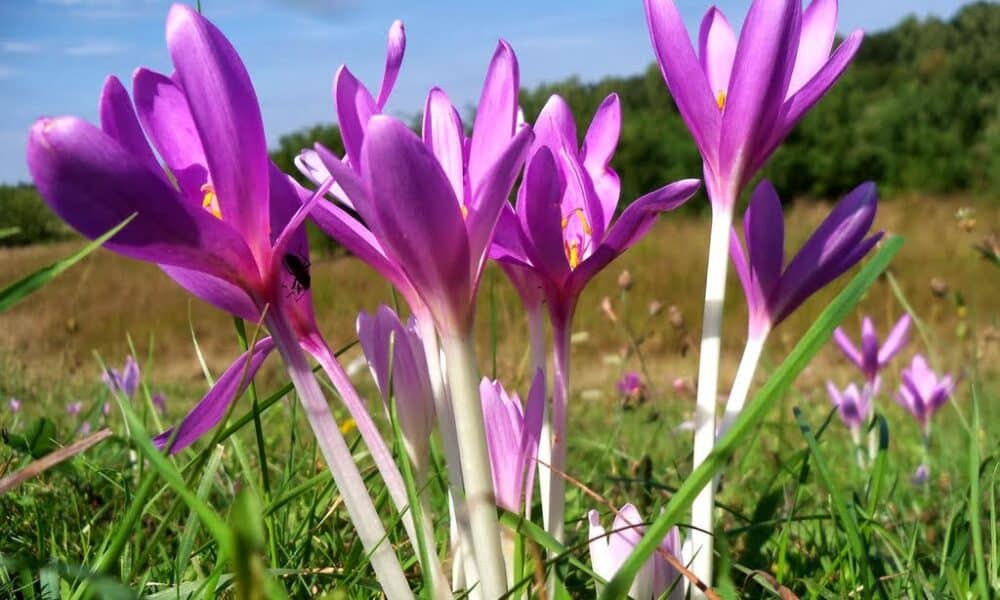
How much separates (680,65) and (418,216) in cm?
22

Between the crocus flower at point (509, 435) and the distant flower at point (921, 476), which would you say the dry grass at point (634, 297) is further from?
the crocus flower at point (509, 435)

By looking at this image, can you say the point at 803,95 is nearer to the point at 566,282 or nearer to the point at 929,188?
the point at 566,282

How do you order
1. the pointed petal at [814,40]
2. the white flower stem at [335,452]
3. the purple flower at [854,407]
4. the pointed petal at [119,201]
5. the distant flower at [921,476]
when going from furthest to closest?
1. the purple flower at [854,407]
2. the distant flower at [921,476]
3. the pointed petal at [814,40]
4. the white flower stem at [335,452]
5. the pointed petal at [119,201]


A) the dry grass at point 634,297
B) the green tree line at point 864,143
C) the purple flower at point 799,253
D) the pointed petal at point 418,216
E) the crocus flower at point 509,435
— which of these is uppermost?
the pointed petal at point 418,216

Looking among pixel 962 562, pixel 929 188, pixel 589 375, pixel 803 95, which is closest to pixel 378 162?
pixel 803 95

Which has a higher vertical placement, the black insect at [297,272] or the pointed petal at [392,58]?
the pointed petal at [392,58]

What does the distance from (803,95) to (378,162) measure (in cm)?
30

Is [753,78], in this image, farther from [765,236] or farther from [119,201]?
[119,201]

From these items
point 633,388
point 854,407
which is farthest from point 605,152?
point 854,407

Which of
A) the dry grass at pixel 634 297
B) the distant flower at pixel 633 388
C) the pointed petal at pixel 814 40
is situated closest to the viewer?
the pointed petal at pixel 814 40

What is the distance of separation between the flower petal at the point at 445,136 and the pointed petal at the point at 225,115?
12 cm

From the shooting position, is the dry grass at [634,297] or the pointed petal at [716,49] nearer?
the pointed petal at [716,49]

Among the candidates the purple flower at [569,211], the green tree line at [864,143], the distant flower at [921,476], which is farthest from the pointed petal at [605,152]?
the green tree line at [864,143]

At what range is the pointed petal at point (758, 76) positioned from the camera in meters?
0.56
